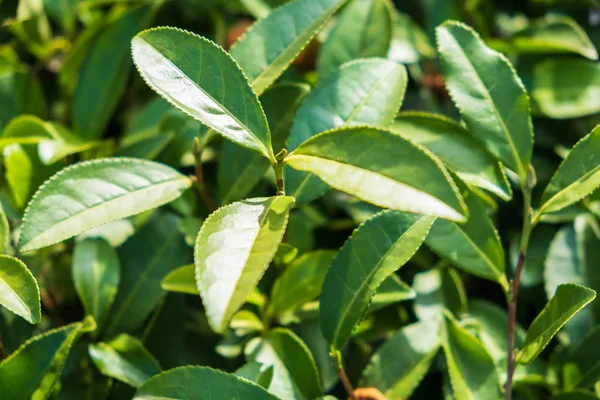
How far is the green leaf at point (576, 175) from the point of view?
74cm

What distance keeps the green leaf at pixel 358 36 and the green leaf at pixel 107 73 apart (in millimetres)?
304

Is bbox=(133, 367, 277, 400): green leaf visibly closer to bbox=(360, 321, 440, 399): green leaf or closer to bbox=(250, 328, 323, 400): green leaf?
bbox=(250, 328, 323, 400): green leaf

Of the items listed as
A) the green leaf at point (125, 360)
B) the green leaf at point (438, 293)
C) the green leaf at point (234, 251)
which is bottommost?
the green leaf at point (438, 293)

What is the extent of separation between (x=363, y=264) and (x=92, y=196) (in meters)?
0.32

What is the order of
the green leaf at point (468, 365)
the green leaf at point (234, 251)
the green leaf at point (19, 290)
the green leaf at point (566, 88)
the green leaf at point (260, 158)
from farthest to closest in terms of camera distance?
the green leaf at point (566, 88), the green leaf at point (260, 158), the green leaf at point (468, 365), the green leaf at point (19, 290), the green leaf at point (234, 251)

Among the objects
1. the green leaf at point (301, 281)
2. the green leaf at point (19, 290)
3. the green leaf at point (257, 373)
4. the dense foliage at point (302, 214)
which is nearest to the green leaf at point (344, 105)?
the dense foliage at point (302, 214)

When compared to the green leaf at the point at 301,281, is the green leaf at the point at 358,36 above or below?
above

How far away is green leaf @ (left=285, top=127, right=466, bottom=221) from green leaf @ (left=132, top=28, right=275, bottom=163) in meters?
0.06

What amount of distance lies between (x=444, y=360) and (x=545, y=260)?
21 cm

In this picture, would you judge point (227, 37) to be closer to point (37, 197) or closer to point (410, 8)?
point (410, 8)

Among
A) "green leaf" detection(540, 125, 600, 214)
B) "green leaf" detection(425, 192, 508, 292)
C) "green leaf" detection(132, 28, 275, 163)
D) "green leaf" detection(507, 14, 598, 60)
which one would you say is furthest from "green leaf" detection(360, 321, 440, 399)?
"green leaf" detection(507, 14, 598, 60)

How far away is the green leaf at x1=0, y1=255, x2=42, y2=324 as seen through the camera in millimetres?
675

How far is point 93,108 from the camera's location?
1066 millimetres

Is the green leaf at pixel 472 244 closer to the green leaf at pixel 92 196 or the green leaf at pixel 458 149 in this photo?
the green leaf at pixel 458 149
